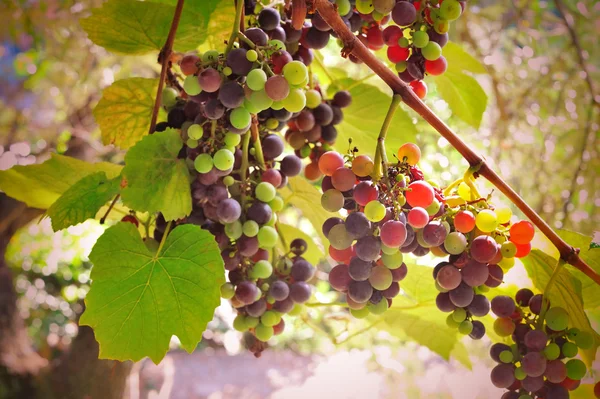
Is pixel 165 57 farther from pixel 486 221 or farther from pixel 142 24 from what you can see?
pixel 486 221

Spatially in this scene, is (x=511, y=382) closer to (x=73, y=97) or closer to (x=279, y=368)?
(x=279, y=368)

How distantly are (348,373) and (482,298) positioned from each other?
2.07 feet

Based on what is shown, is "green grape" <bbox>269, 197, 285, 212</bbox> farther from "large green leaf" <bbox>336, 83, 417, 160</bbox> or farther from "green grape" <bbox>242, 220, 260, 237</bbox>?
"large green leaf" <bbox>336, 83, 417, 160</bbox>

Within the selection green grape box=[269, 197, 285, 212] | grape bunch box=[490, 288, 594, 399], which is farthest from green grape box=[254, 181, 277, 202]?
grape bunch box=[490, 288, 594, 399]

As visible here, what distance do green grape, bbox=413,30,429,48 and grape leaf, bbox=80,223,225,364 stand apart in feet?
0.79

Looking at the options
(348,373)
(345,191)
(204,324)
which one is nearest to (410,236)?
(345,191)

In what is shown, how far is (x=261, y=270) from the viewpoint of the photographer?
0.48 m

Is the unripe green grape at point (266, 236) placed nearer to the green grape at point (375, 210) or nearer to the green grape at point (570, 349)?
the green grape at point (375, 210)

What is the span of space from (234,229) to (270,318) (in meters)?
0.10

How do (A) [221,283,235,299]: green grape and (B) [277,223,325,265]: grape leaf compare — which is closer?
(A) [221,283,235,299]: green grape

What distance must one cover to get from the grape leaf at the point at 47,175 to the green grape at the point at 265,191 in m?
0.19

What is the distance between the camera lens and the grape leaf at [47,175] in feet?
1.85

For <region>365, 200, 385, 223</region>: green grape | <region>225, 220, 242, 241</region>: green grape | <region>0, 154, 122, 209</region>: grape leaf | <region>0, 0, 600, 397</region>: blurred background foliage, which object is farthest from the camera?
<region>0, 0, 600, 397</region>: blurred background foliage

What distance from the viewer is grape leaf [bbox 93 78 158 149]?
0.54 m
